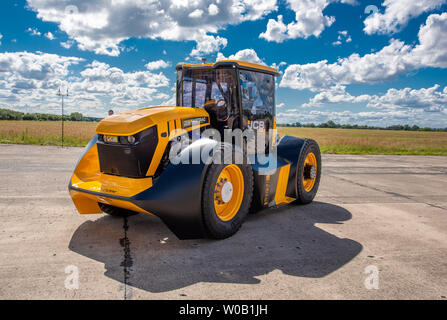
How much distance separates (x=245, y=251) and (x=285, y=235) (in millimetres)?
812

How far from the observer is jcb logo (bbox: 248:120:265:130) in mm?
5152

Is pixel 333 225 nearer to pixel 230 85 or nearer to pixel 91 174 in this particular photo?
pixel 230 85

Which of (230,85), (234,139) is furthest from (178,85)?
(234,139)

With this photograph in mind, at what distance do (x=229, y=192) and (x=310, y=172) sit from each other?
7.84ft

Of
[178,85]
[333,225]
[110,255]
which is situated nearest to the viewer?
[110,255]

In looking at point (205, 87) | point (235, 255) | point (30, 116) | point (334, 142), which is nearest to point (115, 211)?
point (235, 255)

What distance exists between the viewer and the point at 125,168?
158 inches

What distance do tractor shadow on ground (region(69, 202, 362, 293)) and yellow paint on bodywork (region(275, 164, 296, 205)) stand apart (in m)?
0.44

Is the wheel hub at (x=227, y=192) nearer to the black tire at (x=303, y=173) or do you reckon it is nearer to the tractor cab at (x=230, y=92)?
the tractor cab at (x=230, y=92)

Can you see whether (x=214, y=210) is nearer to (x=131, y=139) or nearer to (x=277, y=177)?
(x=131, y=139)

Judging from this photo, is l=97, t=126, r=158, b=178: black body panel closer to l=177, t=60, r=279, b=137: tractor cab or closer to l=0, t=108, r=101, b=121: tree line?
l=177, t=60, r=279, b=137: tractor cab

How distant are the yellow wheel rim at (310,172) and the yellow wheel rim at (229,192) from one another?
214 cm

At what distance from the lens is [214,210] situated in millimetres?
3904
